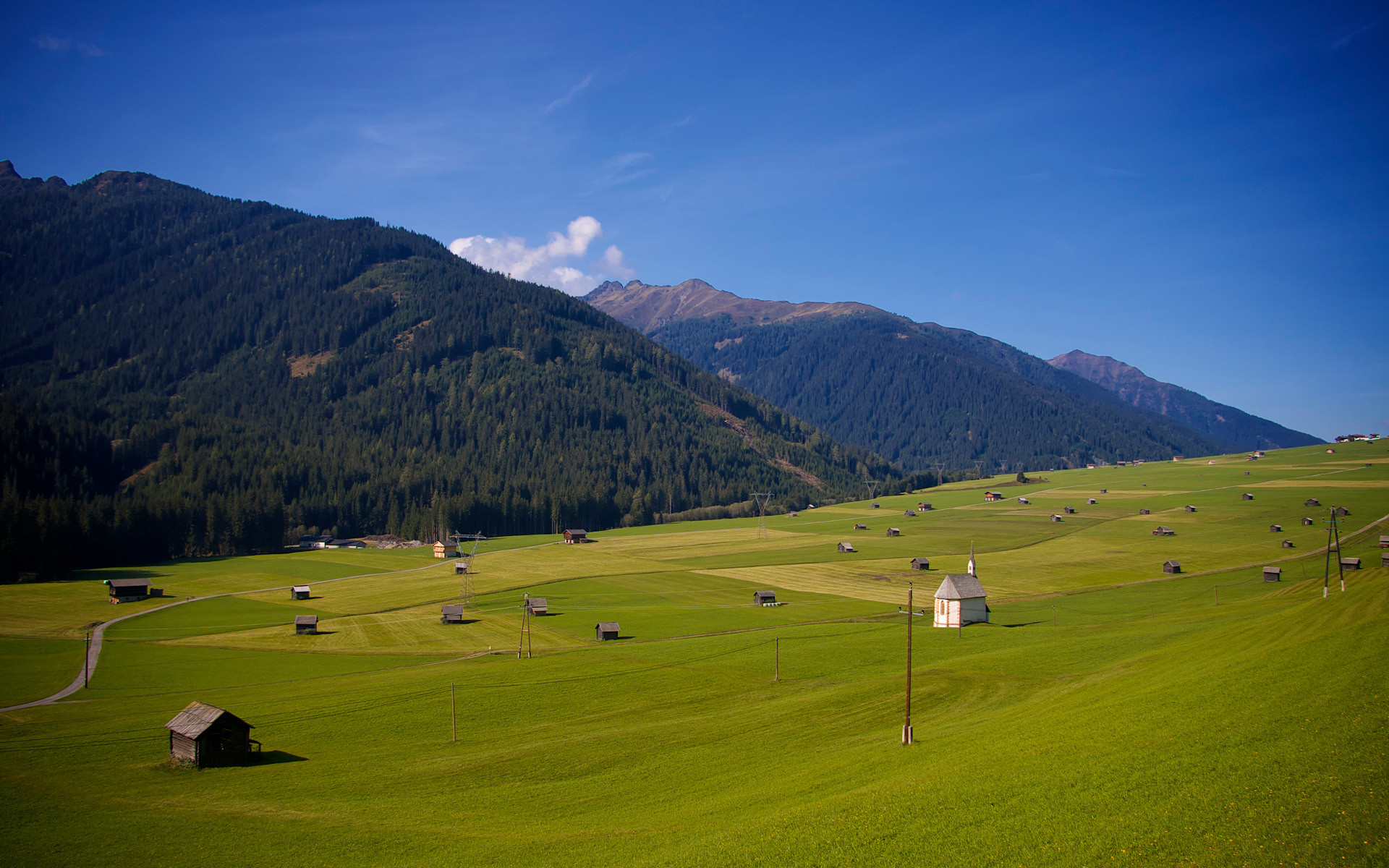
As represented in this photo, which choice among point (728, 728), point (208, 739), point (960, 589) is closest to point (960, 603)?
→ point (960, 589)

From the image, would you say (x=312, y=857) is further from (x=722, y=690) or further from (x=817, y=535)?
(x=817, y=535)

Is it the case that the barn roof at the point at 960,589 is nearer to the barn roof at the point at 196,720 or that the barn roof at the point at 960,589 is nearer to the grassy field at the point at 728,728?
the grassy field at the point at 728,728

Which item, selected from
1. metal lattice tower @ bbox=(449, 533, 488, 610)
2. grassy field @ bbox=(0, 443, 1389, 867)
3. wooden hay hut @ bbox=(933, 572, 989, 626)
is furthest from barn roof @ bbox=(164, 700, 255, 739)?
wooden hay hut @ bbox=(933, 572, 989, 626)

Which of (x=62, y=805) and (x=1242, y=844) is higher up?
(x=1242, y=844)

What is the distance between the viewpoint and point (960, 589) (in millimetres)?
67500

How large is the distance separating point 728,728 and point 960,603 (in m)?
34.4

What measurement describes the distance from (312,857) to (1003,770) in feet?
75.7

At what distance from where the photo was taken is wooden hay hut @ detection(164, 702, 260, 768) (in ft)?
116

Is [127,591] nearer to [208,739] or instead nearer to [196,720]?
[196,720]

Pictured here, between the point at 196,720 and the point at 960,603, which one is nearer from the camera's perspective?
the point at 196,720

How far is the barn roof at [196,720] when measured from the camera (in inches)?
1394

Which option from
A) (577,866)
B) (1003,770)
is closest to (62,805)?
(577,866)

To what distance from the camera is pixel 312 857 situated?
25.4 metres

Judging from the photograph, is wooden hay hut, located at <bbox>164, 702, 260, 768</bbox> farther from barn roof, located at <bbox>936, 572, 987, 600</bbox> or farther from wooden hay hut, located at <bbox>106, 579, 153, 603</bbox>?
wooden hay hut, located at <bbox>106, 579, 153, 603</bbox>
